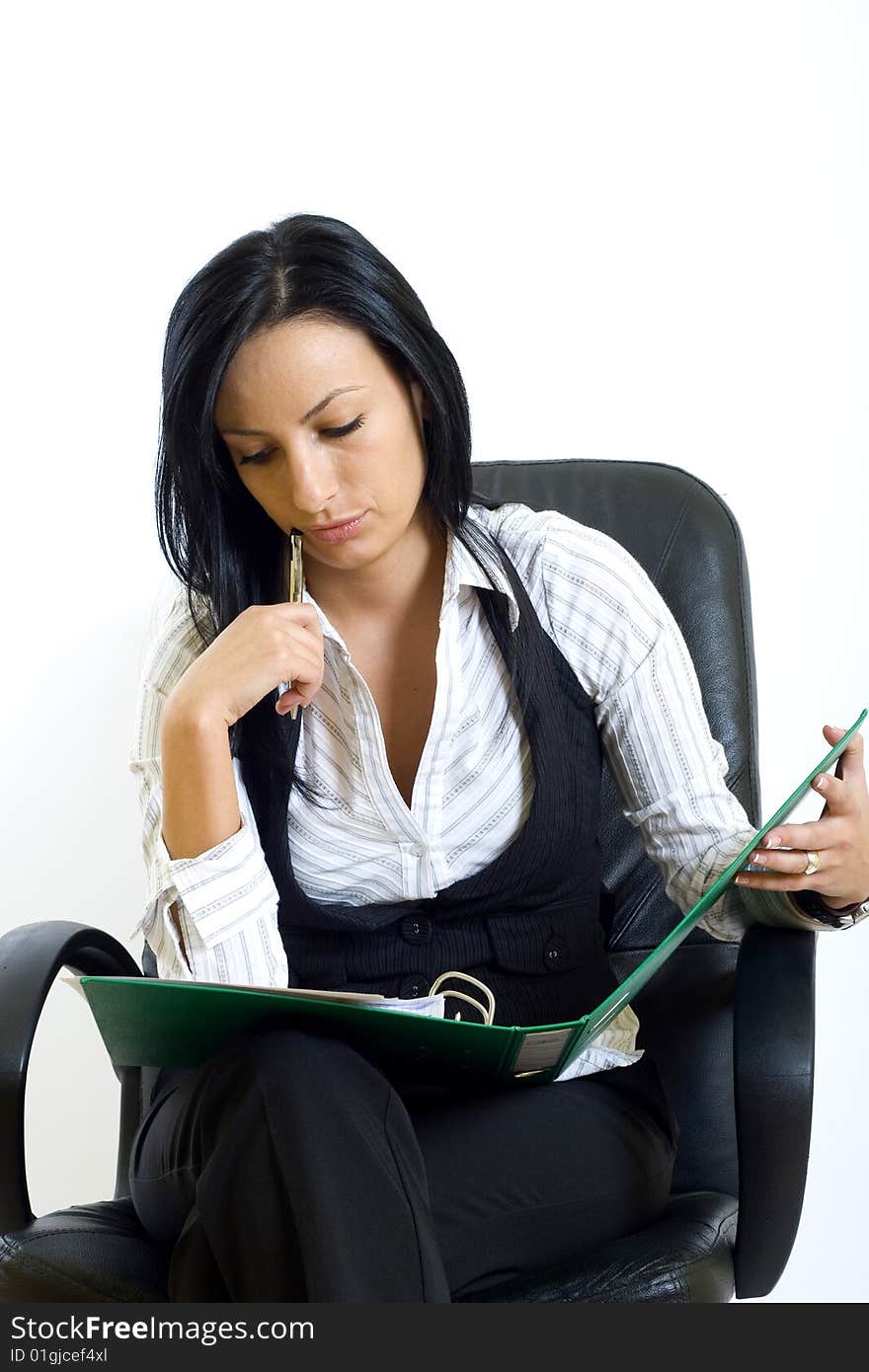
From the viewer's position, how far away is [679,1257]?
1221 millimetres

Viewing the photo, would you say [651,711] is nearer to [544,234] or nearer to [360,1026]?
[360,1026]

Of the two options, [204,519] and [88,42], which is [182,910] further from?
[88,42]

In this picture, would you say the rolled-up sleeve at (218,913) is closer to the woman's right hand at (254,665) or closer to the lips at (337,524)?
the woman's right hand at (254,665)

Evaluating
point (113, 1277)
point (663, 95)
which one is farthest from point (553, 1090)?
point (663, 95)

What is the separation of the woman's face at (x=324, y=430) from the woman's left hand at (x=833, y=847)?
47cm

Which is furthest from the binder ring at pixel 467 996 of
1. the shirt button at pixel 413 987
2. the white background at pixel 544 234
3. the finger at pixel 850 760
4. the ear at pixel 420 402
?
the white background at pixel 544 234

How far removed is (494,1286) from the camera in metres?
1.21

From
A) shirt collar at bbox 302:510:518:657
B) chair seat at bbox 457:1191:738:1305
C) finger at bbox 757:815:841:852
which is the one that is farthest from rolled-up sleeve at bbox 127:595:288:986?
finger at bbox 757:815:841:852

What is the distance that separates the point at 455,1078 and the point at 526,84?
4.55ft

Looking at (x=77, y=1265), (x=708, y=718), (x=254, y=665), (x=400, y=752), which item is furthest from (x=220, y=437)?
(x=77, y=1265)

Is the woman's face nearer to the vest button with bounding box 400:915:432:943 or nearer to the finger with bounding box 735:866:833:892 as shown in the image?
the vest button with bounding box 400:915:432:943

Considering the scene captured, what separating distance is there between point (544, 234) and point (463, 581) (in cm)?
76

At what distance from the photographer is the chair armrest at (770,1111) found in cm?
122

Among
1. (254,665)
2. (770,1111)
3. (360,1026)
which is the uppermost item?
(254,665)
